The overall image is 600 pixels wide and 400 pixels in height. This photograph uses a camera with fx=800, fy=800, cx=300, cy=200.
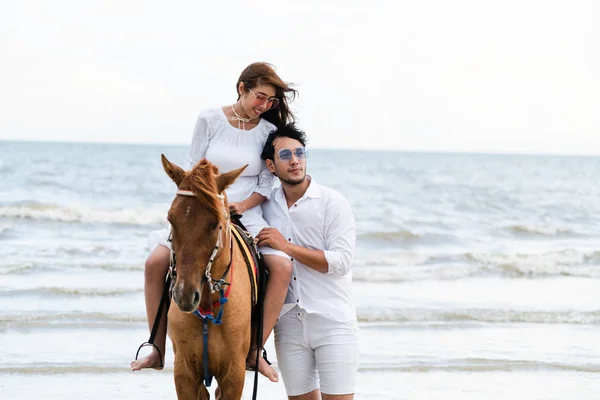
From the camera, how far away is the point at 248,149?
4348 mm

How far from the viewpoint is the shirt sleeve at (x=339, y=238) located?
13.4ft

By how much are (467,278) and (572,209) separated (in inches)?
594

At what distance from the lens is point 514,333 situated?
8.45 m

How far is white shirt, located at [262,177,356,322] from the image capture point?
13.8 feet

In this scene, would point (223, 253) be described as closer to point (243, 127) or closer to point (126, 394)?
point (243, 127)

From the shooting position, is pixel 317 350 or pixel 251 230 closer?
pixel 251 230

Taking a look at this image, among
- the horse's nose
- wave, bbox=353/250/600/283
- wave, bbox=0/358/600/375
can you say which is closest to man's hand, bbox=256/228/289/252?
the horse's nose

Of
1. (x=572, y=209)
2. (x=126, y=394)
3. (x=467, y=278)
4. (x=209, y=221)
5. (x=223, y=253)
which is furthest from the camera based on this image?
(x=572, y=209)

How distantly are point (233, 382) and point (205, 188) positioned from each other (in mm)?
1002

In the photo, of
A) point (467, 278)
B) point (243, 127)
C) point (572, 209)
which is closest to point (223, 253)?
point (243, 127)

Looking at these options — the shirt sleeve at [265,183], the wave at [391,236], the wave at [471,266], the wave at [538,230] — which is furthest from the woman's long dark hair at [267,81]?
the wave at [538,230]

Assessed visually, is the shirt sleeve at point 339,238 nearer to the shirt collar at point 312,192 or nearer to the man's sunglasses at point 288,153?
the shirt collar at point 312,192

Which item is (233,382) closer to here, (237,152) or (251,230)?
(251,230)

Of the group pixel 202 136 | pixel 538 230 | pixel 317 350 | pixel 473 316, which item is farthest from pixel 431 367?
pixel 538 230
